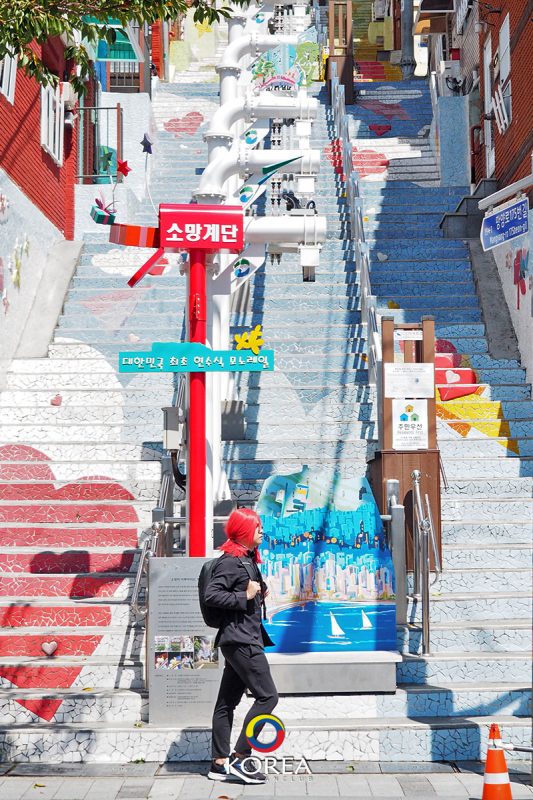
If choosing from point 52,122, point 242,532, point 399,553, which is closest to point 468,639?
point 399,553

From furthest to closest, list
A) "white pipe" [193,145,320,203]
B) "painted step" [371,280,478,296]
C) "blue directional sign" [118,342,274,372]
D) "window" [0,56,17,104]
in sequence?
"painted step" [371,280,478,296] < "window" [0,56,17,104] < "white pipe" [193,145,320,203] < "blue directional sign" [118,342,274,372]

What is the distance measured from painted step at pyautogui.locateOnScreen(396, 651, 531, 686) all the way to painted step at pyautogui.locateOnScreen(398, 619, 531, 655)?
27 centimetres

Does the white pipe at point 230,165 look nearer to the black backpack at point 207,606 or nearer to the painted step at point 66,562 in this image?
the painted step at point 66,562

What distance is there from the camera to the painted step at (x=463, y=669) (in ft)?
25.3

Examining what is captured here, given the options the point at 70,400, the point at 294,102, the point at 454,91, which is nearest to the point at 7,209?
the point at 70,400

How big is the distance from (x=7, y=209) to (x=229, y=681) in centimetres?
838

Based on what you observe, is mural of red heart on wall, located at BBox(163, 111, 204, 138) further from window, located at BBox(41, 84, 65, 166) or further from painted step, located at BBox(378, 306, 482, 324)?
painted step, located at BBox(378, 306, 482, 324)

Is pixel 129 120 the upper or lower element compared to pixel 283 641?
upper

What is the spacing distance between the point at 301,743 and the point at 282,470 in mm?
4203

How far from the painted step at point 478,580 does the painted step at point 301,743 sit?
6.13ft

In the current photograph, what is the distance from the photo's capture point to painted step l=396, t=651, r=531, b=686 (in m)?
7.70

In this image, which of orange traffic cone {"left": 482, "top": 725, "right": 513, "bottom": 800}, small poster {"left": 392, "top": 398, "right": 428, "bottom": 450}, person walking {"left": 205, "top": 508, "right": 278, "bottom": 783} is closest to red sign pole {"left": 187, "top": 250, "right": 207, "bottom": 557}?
person walking {"left": 205, "top": 508, "right": 278, "bottom": 783}

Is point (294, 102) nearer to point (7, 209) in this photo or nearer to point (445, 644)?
point (7, 209)

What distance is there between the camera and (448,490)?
34.4ft
